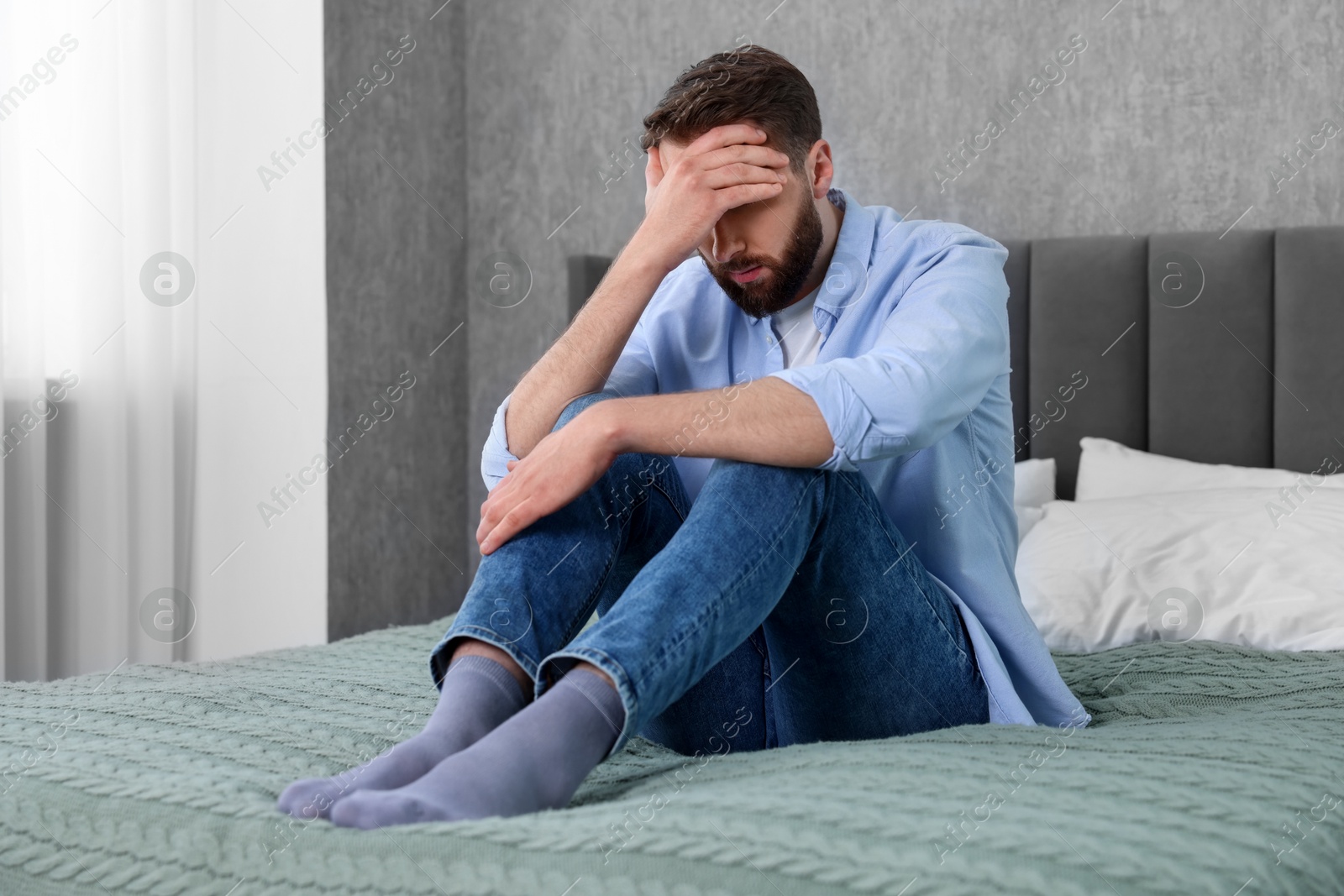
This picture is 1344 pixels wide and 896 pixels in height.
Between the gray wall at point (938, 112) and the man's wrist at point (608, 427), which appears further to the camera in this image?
the gray wall at point (938, 112)

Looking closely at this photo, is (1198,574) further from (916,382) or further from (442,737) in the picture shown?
(442,737)

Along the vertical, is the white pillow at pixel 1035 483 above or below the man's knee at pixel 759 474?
below

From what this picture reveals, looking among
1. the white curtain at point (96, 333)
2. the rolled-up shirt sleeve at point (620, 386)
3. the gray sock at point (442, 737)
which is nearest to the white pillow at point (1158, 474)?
the rolled-up shirt sleeve at point (620, 386)

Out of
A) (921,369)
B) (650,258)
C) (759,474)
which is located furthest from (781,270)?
(759,474)

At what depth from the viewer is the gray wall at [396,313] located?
104 inches

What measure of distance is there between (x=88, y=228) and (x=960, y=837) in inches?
79.8

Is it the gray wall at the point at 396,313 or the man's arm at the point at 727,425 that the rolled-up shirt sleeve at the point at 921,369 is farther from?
the gray wall at the point at 396,313

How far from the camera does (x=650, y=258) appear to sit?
1.29 metres

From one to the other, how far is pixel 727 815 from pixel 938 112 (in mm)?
1868

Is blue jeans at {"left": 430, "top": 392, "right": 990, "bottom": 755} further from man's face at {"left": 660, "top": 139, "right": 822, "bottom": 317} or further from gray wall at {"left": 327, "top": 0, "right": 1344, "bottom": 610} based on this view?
gray wall at {"left": 327, "top": 0, "right": 1344, "bottom": 610}

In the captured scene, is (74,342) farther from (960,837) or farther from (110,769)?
(960,837)

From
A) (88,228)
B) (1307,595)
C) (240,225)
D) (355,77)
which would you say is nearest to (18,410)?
(88,228)

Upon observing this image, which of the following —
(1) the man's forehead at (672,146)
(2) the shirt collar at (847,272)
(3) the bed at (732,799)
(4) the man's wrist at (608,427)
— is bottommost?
(3) the bed at (732,799)

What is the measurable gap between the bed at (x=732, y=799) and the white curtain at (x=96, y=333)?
0.83m
